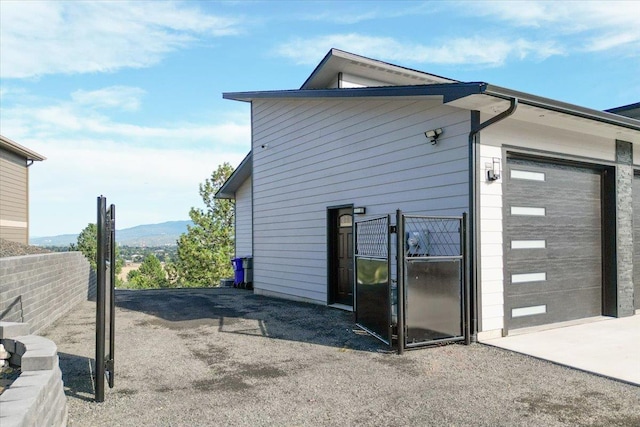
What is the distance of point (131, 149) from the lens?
55.7ft

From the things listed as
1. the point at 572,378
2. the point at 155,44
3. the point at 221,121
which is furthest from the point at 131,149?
the point at 572,378

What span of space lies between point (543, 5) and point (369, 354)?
7583mm

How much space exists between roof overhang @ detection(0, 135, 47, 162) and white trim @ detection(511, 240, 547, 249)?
1693cm

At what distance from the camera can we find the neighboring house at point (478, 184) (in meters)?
6.11

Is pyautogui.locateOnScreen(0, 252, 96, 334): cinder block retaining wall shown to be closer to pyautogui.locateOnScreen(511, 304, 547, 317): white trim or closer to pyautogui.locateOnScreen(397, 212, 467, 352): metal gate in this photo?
pyautogui.locateOnScreen(397, 212, 467, 352): metal gate

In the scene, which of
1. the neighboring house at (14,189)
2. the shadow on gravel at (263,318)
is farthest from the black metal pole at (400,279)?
the neighboring house at (14,189)

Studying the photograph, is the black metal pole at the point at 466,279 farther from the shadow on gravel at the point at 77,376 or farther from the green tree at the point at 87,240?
the green tree at the point at 87,240

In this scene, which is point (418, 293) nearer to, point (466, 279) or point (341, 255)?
point (466, 279)

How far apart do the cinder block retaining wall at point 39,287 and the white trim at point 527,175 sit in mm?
7279

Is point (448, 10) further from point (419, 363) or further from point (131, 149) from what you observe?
point (131, 149)

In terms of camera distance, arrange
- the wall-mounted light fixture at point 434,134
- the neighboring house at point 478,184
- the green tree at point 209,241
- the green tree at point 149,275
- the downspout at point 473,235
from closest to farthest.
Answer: the downspout at point 473,235 → the neighboring house at point 478,184 → the wall-mounted light fixture at point 434,134 → the green tree at point 209,241 → the green tree at point 149,275

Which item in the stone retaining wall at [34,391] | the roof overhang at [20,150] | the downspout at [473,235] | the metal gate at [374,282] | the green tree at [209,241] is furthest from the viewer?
the green tree at [209,241]

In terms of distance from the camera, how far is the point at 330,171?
31.5ft

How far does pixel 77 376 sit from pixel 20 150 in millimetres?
15700
